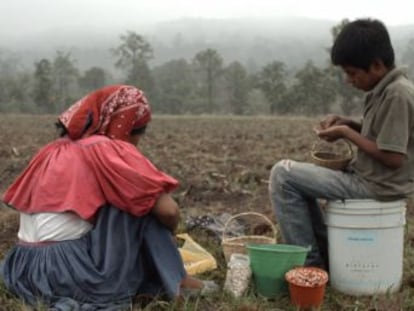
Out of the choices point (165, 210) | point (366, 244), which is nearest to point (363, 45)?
point (366, 244)

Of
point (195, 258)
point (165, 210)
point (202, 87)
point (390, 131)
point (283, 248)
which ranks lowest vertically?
point (202, 87)

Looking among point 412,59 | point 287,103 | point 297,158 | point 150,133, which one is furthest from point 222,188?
point 412,59

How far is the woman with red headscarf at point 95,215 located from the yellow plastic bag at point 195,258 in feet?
1.82

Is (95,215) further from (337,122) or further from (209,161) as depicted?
(209,161)

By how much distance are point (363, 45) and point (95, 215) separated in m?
1.58

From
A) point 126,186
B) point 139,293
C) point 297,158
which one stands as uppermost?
point 126,186

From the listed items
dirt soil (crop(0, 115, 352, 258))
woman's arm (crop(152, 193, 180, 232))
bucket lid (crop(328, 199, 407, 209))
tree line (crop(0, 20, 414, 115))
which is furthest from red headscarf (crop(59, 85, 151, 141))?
tree line (crop(0, 20, 414, 115))

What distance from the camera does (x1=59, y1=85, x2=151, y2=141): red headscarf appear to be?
3.02 meters

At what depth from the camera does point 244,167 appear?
27.2 ft

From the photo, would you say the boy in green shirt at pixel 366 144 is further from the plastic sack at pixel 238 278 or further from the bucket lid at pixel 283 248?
the plastic sack at pixel 238 278

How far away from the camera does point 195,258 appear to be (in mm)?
3820

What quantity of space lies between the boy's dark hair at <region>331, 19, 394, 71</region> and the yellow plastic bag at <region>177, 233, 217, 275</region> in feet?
4.61

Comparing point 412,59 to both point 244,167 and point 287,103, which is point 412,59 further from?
point 244,167

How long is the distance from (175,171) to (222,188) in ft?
4.99
